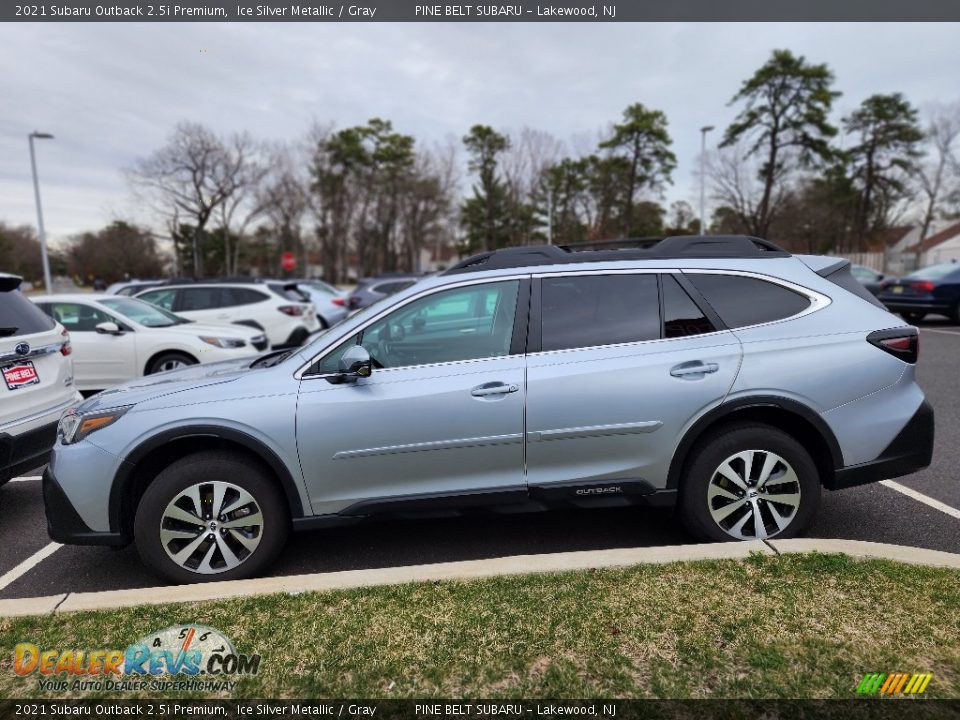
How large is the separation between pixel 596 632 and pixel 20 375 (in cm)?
423

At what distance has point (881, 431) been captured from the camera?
3.33 m

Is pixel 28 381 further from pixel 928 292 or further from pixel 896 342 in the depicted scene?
pixel 928 292

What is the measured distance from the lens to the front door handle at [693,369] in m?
3.22

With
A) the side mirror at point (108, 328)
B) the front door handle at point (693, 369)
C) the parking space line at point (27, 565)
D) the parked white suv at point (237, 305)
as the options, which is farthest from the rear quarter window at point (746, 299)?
the parked white suv at point (237, 305)

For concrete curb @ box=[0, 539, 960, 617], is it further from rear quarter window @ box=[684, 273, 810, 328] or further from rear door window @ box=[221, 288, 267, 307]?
rear door window @ box=[221, 288, 267, 307]

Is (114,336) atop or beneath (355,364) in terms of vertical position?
beneath

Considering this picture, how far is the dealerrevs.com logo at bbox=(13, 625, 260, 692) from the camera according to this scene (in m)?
2.24

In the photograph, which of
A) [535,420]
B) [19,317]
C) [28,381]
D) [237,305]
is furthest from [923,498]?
[237,305]

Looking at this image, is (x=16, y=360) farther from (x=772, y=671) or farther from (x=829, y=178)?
(x=829, y=178)

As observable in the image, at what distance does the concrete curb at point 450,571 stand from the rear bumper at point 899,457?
0.44m

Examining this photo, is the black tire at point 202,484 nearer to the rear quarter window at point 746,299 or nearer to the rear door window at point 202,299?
the rear quarter window at point 746,299

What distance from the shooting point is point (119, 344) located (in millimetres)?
7844

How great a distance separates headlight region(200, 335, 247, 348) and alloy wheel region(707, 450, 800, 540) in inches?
272

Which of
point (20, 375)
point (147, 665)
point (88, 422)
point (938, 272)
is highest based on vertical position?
point (938, 272)
